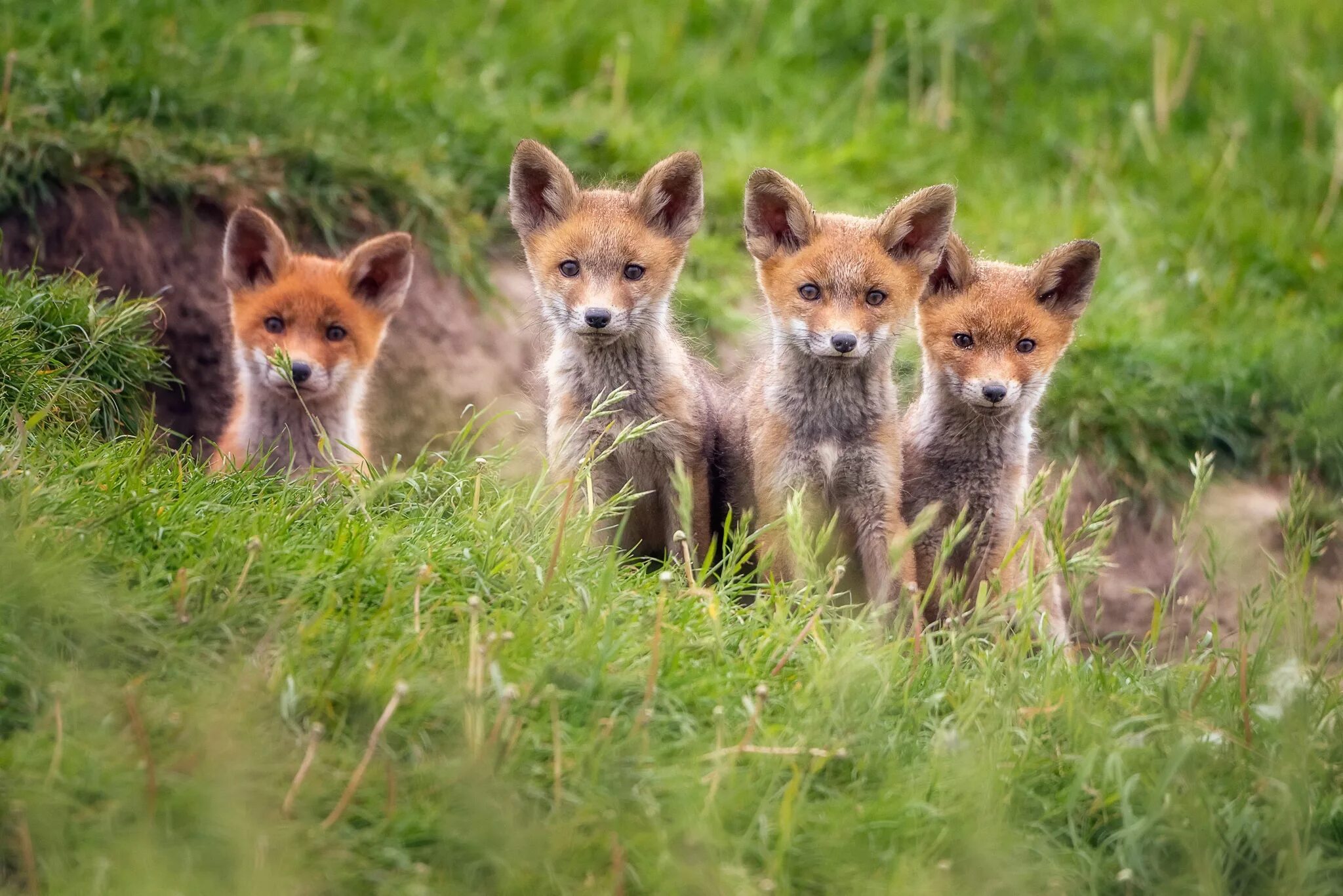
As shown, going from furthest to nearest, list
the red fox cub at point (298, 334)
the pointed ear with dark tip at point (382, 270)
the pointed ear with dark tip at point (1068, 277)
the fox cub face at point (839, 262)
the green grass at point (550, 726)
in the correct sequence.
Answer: the pointed ear with dark tip at point (382, 270)
the red fox cub at point (298, 334)
the pointed ear with dark tip at point (1068, 277)
the fox cub face at point (839, 262)
the green grass at point (550, 726)

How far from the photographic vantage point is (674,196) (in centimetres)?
436

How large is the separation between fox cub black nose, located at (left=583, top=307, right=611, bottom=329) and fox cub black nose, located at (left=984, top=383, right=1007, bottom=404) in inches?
46.6

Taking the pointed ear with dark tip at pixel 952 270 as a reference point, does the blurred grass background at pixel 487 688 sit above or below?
below

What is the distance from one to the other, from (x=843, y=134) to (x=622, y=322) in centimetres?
366

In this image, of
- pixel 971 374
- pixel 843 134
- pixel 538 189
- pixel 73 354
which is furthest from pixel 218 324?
pixel 843 134

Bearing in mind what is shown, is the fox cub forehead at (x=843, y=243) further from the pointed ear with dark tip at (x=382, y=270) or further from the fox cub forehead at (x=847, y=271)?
the pointed ear with dark tip at (x=382, y=270)

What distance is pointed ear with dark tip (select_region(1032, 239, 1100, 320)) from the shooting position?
13.7ft

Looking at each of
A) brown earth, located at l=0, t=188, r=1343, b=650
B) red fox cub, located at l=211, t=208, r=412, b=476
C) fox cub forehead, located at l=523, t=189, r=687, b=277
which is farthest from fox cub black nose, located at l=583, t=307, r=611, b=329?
red fox cub, located at l=211, t=208, r=412, b=476

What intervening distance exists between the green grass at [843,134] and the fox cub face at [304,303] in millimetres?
830

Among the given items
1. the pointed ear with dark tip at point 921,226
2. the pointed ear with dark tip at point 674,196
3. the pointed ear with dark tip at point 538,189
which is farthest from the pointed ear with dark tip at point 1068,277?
the pointed ear with dark tip at point 538,189

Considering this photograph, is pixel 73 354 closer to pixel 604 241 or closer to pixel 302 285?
pixel 302 285

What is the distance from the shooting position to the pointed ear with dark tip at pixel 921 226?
13.3ft

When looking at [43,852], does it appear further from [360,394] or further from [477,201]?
[477,201]

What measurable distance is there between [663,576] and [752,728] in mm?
461
